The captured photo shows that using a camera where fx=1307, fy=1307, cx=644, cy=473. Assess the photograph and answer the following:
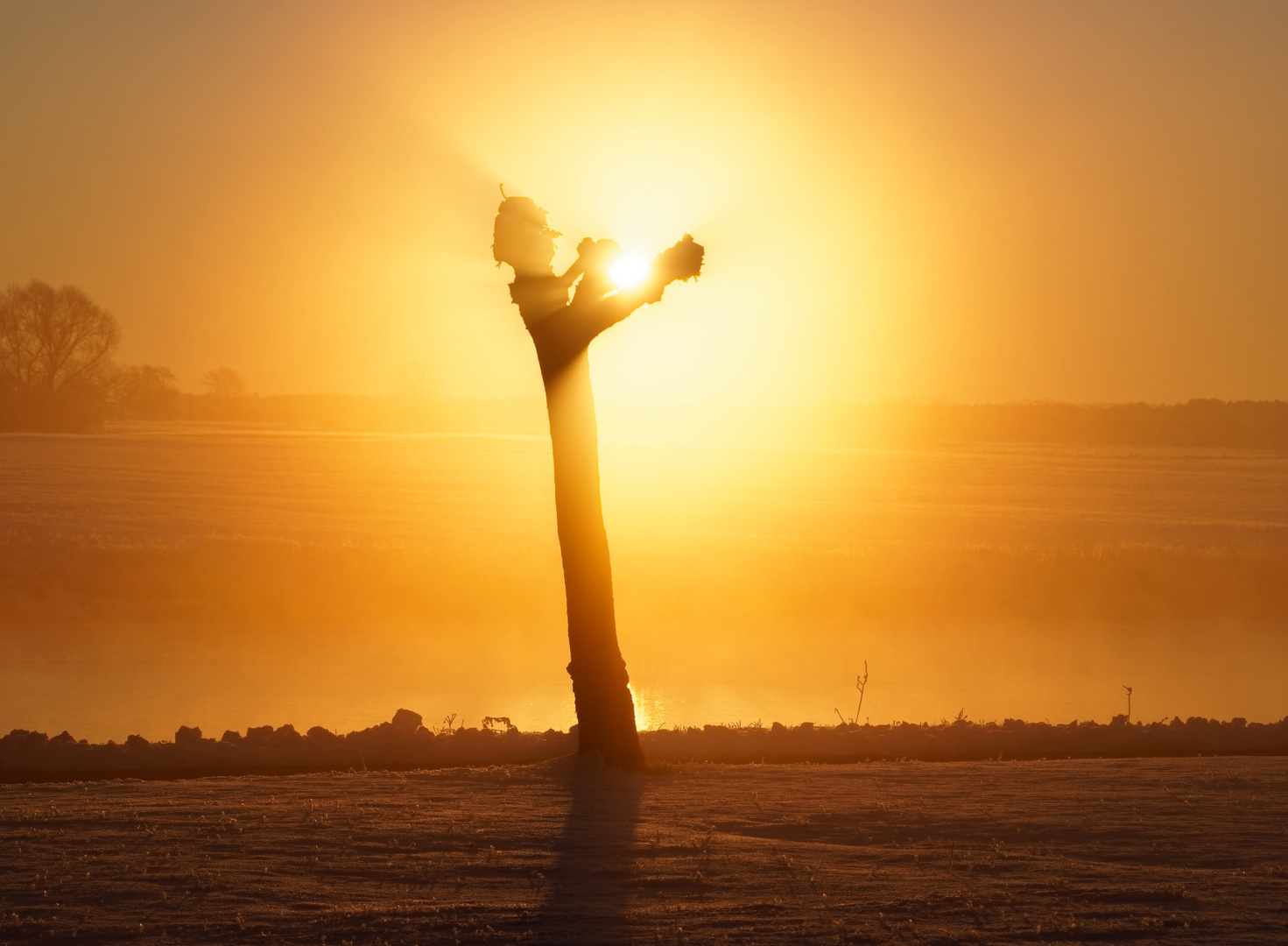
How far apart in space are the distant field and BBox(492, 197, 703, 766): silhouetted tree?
5.58m

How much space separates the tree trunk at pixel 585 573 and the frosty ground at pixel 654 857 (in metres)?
0.40

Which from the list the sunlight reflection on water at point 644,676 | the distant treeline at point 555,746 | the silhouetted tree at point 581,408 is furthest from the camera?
the sunlight reflection on water at point 644,676

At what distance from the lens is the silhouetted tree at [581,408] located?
28.7 feet

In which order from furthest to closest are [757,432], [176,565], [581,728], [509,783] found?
[757,432]
[176,565]
[581,728]
[509,783]

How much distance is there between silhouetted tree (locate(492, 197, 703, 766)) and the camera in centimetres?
873

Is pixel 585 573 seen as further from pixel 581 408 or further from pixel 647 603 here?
pixel 647 603

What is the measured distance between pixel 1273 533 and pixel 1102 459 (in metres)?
36.9

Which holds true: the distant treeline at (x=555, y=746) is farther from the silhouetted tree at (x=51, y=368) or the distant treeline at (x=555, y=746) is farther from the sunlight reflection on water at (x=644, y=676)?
the silhouetted tree at (x=51, y=368)

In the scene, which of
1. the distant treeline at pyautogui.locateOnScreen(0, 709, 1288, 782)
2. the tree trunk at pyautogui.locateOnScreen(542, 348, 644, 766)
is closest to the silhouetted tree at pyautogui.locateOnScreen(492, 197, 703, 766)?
the tree trunk at pyautogui.locateOnScreen(542, 348, 644, 766)

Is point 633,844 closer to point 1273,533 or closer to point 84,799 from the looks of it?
point 84,799

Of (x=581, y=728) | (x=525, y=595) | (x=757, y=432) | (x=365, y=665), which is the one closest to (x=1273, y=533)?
(x=525, y=595)

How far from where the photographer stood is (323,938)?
5.03 metres

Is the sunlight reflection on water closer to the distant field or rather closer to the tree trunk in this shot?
the distant field

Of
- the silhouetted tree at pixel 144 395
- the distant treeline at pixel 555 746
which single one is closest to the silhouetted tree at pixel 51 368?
the silhouetted tree at pixel 144 395
